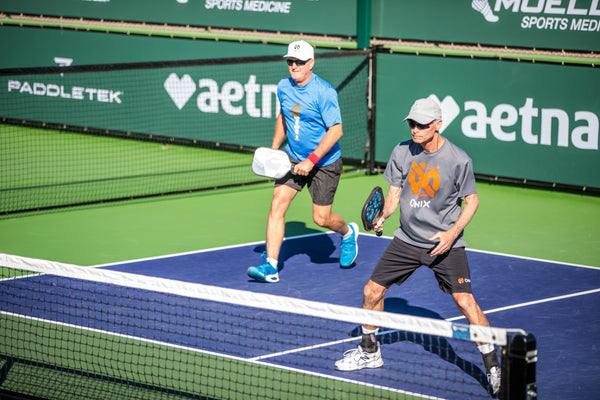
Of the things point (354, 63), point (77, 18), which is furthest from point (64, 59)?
point (354, 63)

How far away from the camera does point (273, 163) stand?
9.64m

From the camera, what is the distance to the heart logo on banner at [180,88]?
18000 millimetres

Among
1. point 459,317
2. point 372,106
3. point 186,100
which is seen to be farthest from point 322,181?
point 186,100

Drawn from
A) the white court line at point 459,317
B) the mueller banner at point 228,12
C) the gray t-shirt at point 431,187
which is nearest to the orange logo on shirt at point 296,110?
the gray t-shirt at point 431,187

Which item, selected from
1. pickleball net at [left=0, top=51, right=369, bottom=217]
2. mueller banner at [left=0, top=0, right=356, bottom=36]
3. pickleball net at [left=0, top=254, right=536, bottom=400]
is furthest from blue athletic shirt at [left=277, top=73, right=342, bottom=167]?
mueller banner at [left=0, top=0, right=356, bottom=36]

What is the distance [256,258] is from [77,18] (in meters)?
11.2

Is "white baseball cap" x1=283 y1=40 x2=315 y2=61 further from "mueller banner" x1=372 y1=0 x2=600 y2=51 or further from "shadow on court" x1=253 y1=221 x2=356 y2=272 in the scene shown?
"mueller banner" x1=372 y1=0 x2=600 y2=51

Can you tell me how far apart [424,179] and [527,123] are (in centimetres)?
790

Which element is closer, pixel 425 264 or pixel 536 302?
pixel 425 264

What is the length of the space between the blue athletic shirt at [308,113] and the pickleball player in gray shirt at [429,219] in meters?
2.25

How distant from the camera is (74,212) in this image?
13391 millimetres

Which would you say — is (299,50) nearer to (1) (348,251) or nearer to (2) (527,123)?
(1) (348,251)

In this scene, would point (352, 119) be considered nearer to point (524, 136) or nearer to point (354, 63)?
point (354, 63)

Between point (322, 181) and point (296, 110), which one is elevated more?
point (296, 110)
